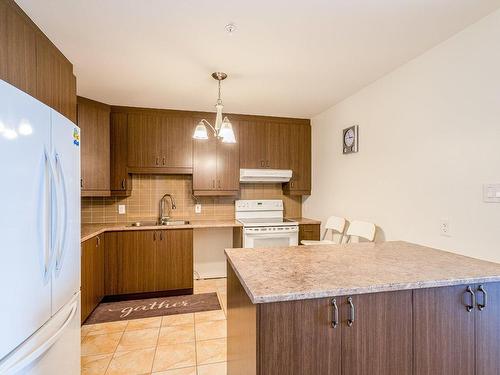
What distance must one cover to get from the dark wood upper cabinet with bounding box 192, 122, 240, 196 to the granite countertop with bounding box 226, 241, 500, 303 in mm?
1958

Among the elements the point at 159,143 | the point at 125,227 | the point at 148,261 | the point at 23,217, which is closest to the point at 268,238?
the point at 148,261

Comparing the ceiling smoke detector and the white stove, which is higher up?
the ceiling smoke detector

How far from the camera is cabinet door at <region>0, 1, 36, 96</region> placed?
1.32 metres

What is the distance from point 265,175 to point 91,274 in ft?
7.74

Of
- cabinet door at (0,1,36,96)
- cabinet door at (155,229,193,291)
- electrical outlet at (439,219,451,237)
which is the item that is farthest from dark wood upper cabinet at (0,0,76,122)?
electrical outlet at (439,219,451,237)

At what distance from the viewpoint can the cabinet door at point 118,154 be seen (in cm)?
339

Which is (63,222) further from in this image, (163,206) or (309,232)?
(309,232)

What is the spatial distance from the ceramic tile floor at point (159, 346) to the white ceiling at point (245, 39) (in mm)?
2377

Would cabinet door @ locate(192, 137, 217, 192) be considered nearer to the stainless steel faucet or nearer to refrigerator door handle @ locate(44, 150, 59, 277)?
the stainless steel faucet

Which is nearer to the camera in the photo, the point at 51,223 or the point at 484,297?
the point at 51,223

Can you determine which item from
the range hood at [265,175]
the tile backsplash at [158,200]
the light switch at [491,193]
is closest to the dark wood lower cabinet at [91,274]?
the tile backsplash at [158,200]

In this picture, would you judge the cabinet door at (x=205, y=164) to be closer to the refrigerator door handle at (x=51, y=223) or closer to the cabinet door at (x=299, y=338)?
the refrigerator door handle at (x=51, y=223)

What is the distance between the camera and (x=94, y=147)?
3145mm

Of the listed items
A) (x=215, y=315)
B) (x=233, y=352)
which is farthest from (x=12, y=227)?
(x=215, y=315)
